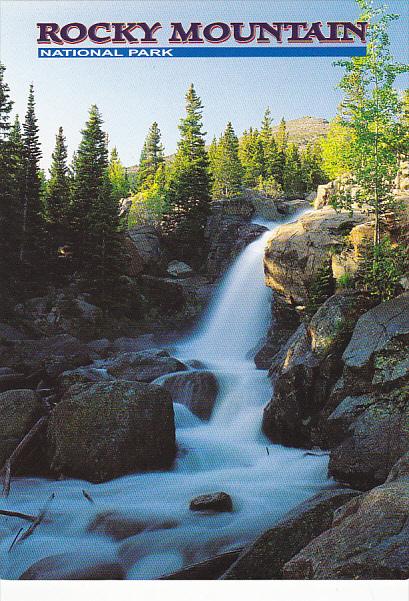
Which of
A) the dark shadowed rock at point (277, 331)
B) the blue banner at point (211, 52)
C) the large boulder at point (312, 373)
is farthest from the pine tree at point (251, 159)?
the blue banner at point (211, 52)

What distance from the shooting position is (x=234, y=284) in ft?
54.5

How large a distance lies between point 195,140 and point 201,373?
408 centimetres

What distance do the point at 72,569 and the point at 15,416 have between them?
2786mm

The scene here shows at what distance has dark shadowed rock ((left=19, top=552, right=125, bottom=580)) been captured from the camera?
435 centimetres

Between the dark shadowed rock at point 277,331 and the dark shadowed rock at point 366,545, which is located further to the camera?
the dark shadowed rock at point 277,331

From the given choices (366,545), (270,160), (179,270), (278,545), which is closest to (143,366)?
(278,545)

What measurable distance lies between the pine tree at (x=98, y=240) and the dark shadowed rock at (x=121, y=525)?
11017mm

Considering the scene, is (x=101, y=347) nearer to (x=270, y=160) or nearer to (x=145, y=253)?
(x=145, y=253)

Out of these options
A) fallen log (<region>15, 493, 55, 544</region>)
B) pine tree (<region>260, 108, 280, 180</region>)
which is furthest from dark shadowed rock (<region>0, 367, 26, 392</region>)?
pine tree (<region>260, 108, 280, 180</region>)

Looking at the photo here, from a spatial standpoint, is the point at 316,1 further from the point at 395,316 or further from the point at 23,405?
the point at 23,405

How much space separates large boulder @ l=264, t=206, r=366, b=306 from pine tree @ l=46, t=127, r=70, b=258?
7069 millimetres

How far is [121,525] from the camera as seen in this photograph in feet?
17.4

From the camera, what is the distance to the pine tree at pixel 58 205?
53.9 ft

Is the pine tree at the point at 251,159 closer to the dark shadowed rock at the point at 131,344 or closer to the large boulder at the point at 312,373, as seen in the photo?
the dark shadowed rock at the point at 131,344
